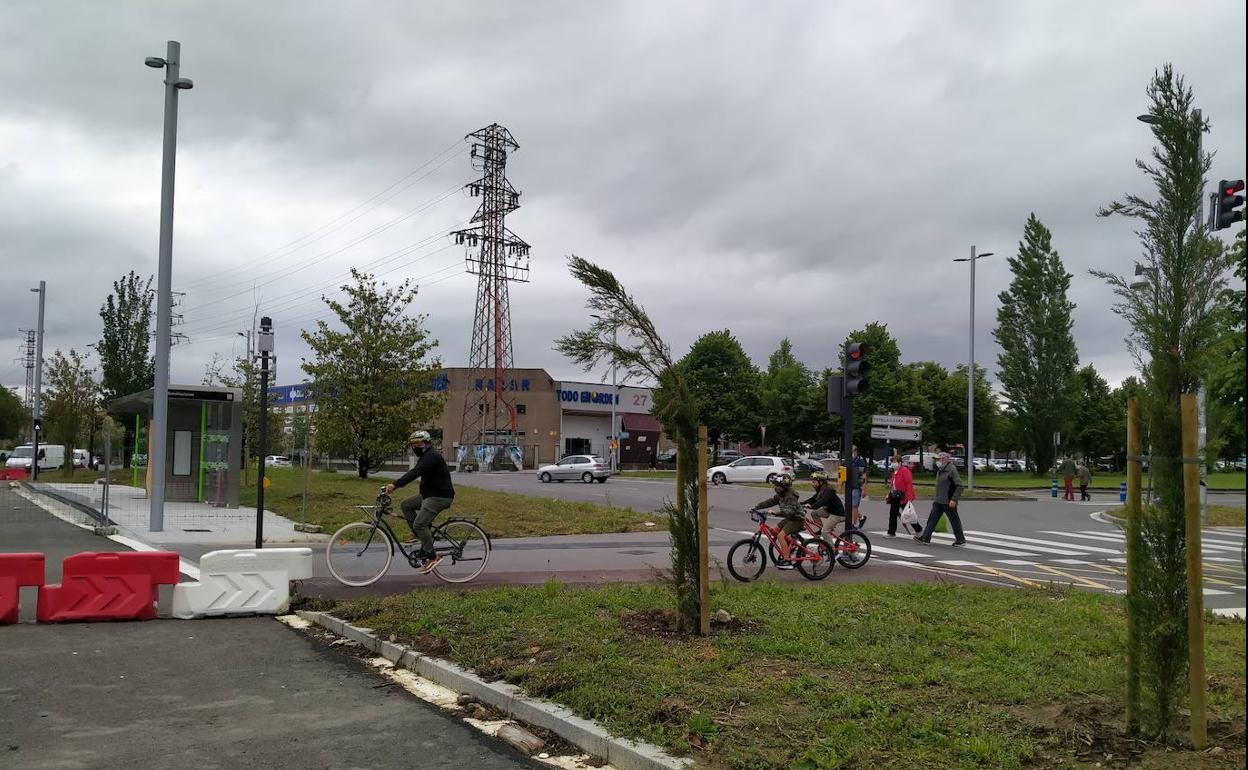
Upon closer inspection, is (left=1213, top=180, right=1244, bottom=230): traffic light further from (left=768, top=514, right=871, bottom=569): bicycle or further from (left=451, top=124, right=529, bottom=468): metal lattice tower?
(left=451, top=124, right=529, bottom=468): metal lattice tower

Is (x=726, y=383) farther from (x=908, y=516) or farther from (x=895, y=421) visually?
(x=908, y=516)

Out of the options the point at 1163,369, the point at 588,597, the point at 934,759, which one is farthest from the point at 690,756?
the point at 588,597

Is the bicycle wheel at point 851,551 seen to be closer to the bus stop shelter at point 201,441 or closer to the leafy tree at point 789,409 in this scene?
the bus stop shelter at point 201,441

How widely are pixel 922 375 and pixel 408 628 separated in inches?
2841

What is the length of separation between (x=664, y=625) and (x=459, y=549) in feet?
13.3

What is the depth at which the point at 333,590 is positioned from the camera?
10.6 metres

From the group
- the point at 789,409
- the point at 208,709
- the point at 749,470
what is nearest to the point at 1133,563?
the point at 208,709

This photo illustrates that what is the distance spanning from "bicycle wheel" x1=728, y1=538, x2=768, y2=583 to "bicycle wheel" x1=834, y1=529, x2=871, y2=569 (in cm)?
170

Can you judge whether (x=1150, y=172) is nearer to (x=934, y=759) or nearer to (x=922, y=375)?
(x=934, y=759)

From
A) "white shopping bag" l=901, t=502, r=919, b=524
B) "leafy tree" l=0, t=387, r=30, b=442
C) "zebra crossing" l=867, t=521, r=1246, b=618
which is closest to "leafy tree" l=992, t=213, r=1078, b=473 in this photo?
"zebra crossing" l=867, t=521, r=1246, b=618

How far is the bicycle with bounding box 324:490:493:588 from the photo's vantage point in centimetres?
1066

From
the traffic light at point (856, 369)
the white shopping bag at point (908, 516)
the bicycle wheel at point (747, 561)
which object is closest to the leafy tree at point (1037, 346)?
the white shopping bag at point (908, 516)

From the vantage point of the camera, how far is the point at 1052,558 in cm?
1555

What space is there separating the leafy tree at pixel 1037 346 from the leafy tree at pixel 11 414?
7818 centimetres
